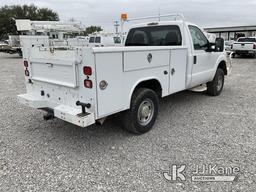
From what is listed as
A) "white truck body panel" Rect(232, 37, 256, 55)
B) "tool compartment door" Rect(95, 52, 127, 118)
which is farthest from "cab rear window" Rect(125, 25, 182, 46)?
"white truck body panel" Rect(232, 37, 256, 55)

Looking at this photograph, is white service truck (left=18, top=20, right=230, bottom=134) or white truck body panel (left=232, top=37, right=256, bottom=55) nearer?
white service truck (left=18, top=20, right=230, bottom=134)

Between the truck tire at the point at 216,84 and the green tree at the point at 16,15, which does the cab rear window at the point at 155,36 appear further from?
the green tree at the point at 16,15

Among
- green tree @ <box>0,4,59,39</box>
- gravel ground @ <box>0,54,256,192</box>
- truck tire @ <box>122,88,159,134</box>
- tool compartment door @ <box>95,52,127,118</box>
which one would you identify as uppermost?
green tree @ <box>0,4,59,39</box>

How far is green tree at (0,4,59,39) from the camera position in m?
36.8

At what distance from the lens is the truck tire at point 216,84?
20.4ft

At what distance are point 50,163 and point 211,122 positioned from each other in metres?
3.24

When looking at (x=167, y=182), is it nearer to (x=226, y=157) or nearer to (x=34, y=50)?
(x=226, y=157)

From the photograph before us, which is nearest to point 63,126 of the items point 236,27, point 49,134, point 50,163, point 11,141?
point 49,134

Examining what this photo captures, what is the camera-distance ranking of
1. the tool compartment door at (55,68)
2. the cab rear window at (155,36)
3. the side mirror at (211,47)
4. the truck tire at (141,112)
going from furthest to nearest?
the side mirror at (211,47)
the cab rear window at (155,36)
the truck tire at (141,112)
the tool compartment door at (55,68)

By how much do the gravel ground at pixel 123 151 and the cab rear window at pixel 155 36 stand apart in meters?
1.65

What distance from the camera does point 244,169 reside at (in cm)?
291

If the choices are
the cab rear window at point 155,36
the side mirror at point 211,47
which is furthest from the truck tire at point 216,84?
the cab rear window at point 155,36

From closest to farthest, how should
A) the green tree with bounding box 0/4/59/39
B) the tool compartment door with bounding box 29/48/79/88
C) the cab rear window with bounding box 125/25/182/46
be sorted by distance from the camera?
the tool compartment door with bounding box 29/48/79/88 < the cab rear window with bounding box 125/25/182/46 < the green tree with bounding box 0/4/59/39

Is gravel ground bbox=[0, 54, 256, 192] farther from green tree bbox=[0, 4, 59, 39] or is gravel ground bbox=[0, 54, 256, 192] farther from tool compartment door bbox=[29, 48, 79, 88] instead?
green tree bbox=[0, 4, 59, 39]
